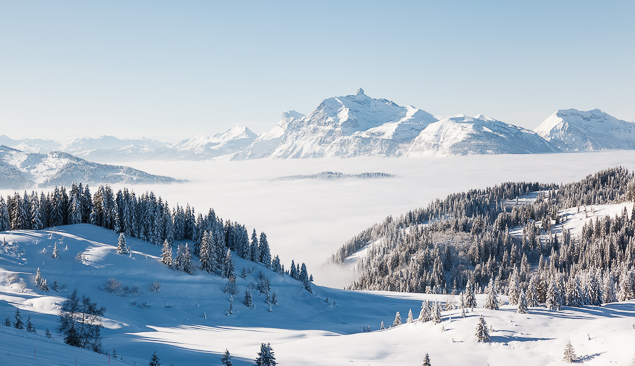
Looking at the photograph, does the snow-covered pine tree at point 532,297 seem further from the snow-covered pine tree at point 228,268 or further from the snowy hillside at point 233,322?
the snow-covered pine tree at point 228,268

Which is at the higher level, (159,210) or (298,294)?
(159,210)

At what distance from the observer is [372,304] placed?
120 metres

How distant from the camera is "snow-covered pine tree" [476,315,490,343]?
2327 inches

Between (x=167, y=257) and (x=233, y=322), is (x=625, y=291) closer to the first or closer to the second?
(x=233, y=322)

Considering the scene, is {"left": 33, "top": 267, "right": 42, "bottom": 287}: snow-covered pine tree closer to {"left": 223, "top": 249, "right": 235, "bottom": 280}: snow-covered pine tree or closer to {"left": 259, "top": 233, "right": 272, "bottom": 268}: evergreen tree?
{"left": 223, "top": 249, "right": 235, "bottom": 280}: snow-covered pine tree

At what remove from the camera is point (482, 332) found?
5922 centimetres

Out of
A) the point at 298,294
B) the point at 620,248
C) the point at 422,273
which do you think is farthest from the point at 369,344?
the point at 620,248

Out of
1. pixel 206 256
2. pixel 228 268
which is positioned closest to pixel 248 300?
pixel 228 268

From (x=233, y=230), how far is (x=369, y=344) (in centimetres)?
8589

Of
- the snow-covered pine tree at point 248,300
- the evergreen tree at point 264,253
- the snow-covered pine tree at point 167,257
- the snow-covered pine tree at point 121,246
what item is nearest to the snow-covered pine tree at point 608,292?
the snow-covered pine tree at point 248,300

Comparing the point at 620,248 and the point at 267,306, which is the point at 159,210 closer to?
the point at 267,306

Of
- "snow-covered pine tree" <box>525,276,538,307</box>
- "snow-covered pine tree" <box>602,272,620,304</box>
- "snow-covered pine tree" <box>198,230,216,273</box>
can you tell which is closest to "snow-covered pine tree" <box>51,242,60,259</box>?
"snow-covered pine tree" <box>198,230,216,273</box>

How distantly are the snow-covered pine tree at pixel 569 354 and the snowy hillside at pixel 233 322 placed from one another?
50.3 inches

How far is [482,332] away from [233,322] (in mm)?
54416
